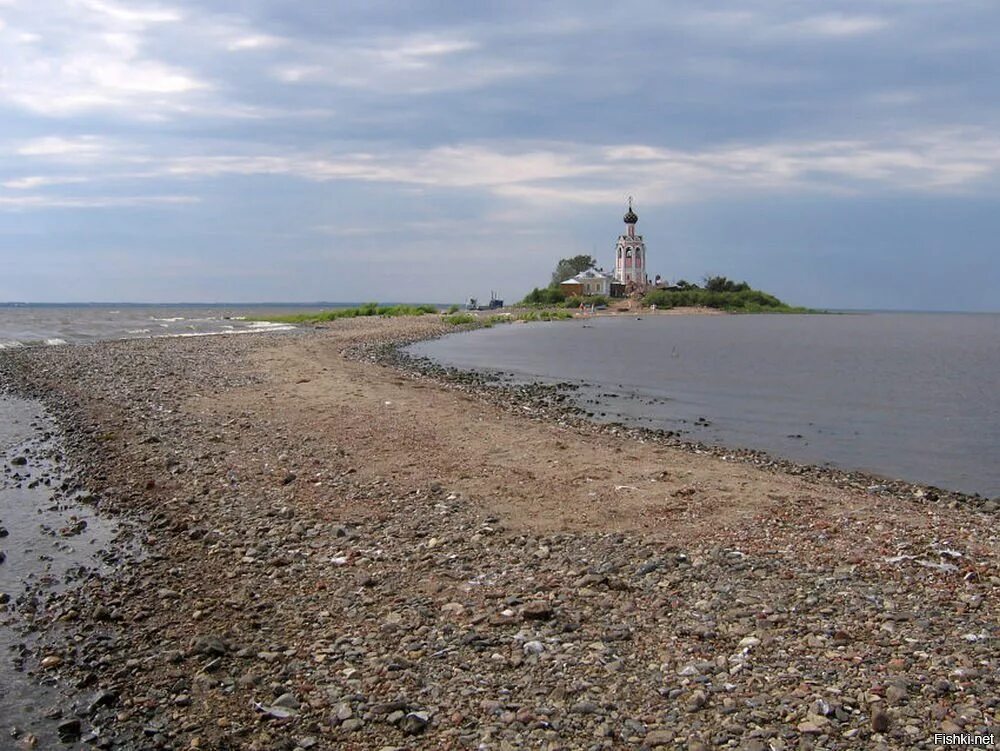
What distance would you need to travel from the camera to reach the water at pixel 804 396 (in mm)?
19016

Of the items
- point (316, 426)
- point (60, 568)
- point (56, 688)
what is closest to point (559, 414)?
point (316, 426)

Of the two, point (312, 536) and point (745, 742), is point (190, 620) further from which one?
point (745, 742)

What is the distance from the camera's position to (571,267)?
18025 centimetres

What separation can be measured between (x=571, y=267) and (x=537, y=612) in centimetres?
17539

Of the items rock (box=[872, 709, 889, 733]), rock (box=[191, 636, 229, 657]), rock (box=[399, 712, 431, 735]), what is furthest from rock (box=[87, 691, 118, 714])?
rock (box=[872, 709, 889, 733])

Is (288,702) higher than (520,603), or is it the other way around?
(520,603)

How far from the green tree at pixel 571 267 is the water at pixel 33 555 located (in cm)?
16392

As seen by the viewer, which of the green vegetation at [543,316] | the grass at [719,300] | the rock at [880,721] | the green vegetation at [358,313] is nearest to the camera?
the rock at [880,721]

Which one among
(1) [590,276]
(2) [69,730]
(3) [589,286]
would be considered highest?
(1) [590,276]

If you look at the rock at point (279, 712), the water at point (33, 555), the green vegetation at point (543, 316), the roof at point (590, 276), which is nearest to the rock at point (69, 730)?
the water at point (33, 555)

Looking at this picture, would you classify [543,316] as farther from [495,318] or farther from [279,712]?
[279,712]

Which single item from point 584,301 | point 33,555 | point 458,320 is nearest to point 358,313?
point 458,320

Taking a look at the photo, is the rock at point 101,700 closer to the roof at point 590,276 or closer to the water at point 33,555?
the water at point 33,555

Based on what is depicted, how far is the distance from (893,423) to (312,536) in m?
19.6
